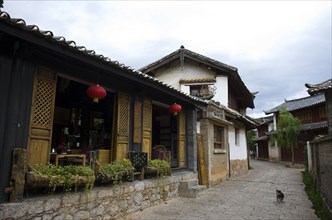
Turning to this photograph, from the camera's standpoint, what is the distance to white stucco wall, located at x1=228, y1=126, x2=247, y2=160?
14581 mm

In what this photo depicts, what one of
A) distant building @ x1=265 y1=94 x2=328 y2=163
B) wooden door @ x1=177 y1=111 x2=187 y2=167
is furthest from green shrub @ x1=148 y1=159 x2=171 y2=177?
distant building @ x1=265 y1=94 x2=328 y2=163

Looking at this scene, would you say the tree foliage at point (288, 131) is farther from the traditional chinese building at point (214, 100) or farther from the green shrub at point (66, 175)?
the green shrub at point (66, 175)

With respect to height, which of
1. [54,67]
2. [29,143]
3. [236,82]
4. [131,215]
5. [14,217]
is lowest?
[131,215]

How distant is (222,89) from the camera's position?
49.7ft

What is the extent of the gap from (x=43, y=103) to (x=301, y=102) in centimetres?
3175

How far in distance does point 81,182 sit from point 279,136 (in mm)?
23096

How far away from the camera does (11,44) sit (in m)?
4.33

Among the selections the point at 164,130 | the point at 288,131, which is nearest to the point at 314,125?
the point at 288,131

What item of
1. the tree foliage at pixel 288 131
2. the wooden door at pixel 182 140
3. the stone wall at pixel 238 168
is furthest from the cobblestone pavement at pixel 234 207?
the tree foliage at pixel 288 131

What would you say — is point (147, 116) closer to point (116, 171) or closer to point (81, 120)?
point (116, 171)

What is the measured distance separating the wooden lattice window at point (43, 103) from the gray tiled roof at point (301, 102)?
26.1 metres

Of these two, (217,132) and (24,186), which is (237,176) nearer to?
(217,132)

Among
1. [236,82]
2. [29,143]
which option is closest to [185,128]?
[29,143]

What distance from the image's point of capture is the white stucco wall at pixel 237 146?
47.8ft
